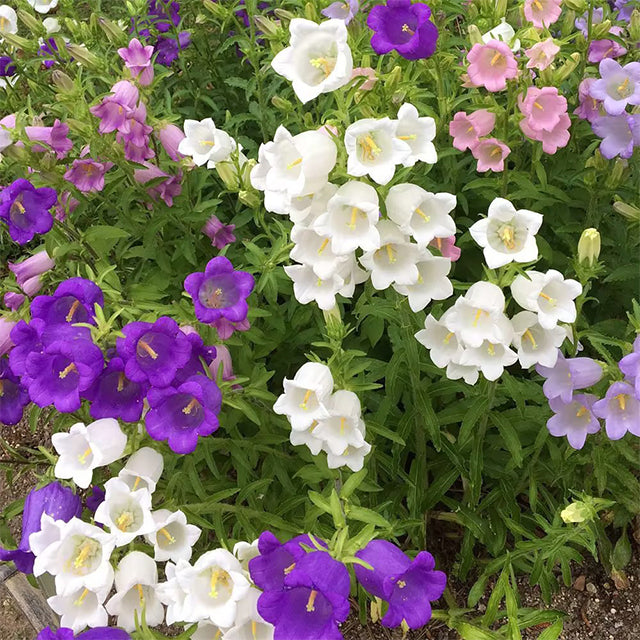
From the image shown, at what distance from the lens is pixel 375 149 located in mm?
2213

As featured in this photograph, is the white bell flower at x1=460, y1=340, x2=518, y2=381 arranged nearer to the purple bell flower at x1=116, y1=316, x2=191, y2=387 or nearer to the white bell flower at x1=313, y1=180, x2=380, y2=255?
the white bell flower at x1=313, y1=180, x2=380, y2=255

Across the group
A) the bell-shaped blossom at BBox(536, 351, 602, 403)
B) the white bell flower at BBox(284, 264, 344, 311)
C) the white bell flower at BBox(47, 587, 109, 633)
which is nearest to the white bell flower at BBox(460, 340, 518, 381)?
the bell-shaped blossom at BBox(536, 351, 602, 403)

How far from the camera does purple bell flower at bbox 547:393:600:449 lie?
9.32 ft

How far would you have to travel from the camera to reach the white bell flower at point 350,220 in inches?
86.8

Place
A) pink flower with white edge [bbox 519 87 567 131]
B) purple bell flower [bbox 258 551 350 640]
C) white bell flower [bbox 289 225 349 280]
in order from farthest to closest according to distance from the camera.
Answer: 1. pink flower with white edge [bbox 519 87 567 131]
2. white bell flower [bbox 289 225 349 280]
3. purple bell flower [bbox 258 551 350 640]

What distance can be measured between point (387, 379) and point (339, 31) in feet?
5.18

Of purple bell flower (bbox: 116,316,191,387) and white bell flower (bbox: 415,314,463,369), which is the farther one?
white bell flower (bbox: 415,314,463,369)

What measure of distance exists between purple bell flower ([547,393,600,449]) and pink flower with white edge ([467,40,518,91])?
1.44 meters

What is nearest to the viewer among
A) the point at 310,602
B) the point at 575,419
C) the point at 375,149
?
the point at 310,602

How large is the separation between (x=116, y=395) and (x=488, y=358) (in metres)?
1.36

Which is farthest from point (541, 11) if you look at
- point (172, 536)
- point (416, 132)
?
point (172, 536)

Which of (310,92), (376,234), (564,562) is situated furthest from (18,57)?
(564,562)

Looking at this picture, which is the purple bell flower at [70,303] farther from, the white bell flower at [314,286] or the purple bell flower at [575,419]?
the purple bell flower at [575,419]

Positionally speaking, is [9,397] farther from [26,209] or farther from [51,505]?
[26,209]
